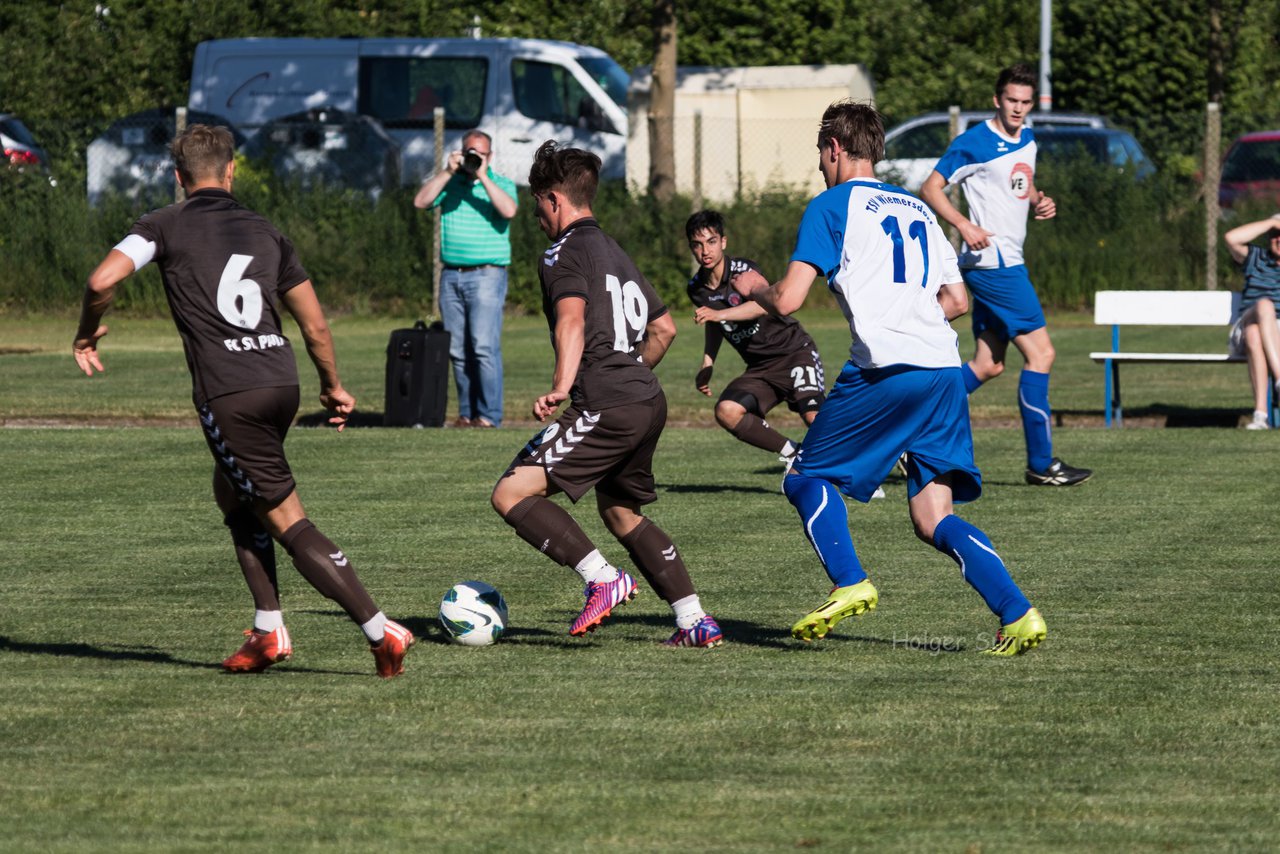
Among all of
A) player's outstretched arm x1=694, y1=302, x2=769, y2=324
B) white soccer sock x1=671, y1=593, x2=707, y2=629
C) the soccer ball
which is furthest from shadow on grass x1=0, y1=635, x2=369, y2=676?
player's outstretched arm x1=694, y1=302, x2=769, y2=324

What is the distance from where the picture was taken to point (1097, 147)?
26188mm

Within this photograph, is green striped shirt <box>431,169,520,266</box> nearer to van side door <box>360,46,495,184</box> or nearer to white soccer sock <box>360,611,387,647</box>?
white soccer sock <box>360,611,387,647</box>

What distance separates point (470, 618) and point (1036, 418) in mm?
5379

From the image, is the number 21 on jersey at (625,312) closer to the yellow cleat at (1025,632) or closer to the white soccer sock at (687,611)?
the white soccer sock at (687,611)

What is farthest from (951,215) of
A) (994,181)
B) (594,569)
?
(594,569)

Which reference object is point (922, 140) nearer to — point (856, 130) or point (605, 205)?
point (605, 205)

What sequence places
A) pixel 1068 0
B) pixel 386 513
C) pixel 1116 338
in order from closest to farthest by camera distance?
pixel 386 513, pixel 1116 338, pixel 1068 0

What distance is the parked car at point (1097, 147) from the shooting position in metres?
25.5

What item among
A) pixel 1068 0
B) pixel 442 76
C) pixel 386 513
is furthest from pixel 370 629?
pixel 1068 0

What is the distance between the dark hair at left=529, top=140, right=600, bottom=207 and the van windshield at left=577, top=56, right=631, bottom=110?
2042 centimetres

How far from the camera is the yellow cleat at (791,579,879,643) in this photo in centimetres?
683

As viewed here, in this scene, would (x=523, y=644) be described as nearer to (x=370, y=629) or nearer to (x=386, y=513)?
(x=370, y=629)

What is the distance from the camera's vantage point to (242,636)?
764cm

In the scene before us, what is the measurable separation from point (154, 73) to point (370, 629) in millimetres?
30669
